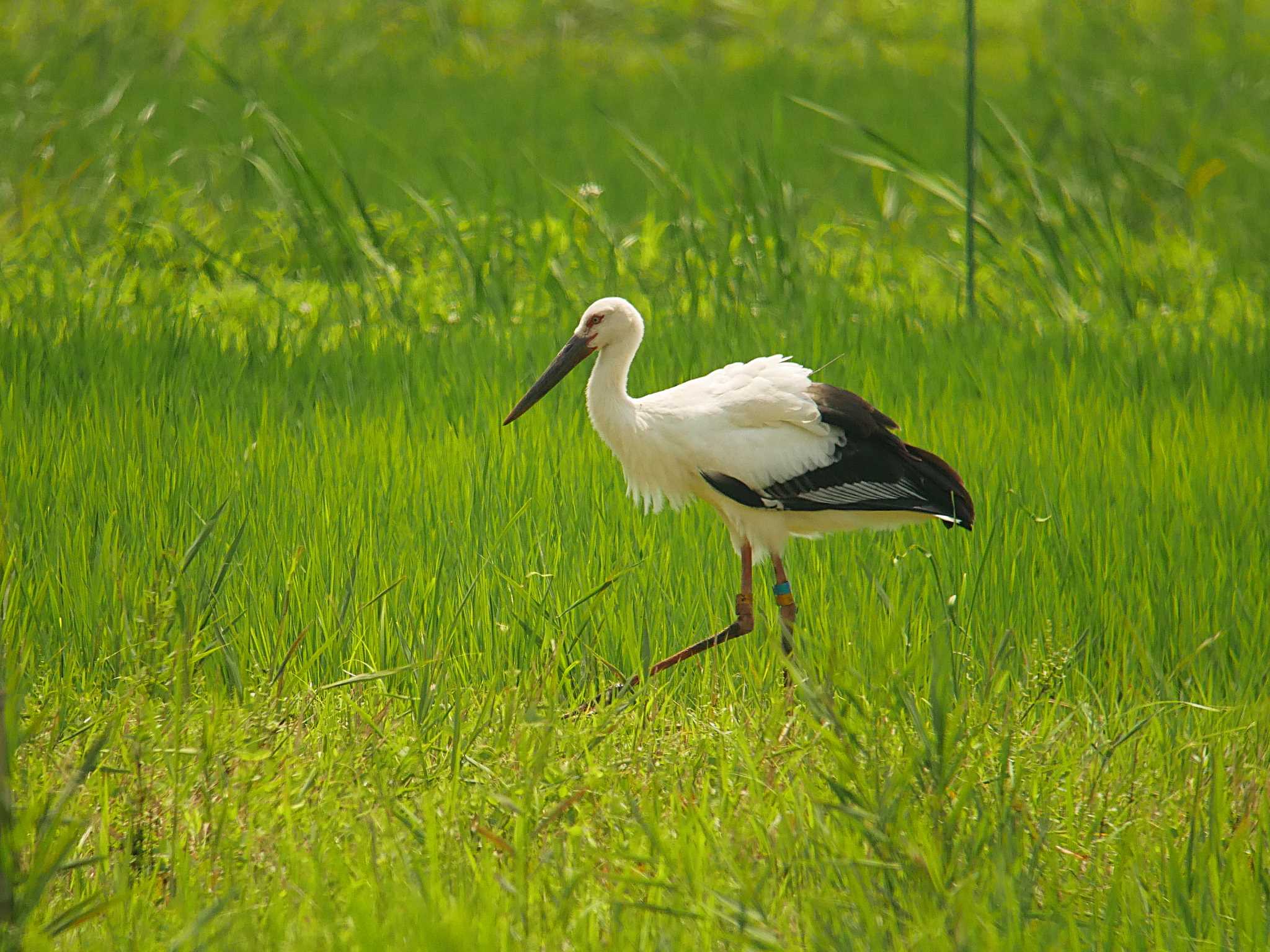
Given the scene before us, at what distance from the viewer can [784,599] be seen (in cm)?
360

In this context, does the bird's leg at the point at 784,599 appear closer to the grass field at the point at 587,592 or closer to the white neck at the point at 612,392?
the grass field at the point at 587,592

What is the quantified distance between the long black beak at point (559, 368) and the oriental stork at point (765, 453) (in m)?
0.04

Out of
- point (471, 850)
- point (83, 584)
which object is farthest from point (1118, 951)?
point (83, 584)

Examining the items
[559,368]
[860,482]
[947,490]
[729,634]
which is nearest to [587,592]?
[729,634]

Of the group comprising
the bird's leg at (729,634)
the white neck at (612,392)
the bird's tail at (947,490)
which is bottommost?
the bird's leg at (729,634)

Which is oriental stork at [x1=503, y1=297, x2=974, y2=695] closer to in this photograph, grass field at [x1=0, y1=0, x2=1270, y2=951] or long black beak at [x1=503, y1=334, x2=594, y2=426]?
long black beak at [x1=503, y1=334, x2=594, y2=426]

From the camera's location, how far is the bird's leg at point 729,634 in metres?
3.30

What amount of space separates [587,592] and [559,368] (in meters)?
0.66

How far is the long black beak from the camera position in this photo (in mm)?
3795

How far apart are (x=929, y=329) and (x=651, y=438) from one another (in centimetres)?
261

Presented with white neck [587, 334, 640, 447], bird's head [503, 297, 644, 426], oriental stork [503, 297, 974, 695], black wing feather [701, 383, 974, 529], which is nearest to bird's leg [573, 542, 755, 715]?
oriental stork [503, 297, 974, 695]

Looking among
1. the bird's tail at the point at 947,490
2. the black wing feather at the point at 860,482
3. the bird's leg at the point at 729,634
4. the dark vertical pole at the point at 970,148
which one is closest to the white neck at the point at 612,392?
the black wing feather at the point at 860,482

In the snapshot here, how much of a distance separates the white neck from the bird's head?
0.05 ft

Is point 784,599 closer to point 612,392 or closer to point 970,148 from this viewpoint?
point 612,392
